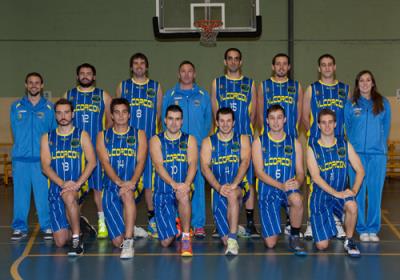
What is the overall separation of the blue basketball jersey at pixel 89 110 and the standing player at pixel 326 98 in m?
2.59

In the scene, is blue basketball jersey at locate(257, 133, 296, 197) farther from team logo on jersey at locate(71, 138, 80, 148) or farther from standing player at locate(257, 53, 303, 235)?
team logo on jersey at locate(71, 138, 80, 148)

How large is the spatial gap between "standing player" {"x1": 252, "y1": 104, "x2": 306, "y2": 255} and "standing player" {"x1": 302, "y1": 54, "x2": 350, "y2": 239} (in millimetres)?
669

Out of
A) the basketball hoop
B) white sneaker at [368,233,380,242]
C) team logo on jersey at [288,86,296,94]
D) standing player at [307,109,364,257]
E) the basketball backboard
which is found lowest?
white sneaker at [368,233,380,242]

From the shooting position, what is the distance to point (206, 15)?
11.4m

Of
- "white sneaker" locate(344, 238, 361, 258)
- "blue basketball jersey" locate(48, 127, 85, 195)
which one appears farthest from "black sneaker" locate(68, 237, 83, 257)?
"white sneaker" locate(344, 238, 361, 258)

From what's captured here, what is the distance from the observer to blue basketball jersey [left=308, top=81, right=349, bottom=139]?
744cm

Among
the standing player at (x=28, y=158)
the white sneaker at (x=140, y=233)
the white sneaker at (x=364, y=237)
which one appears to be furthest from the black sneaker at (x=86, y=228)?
the white sneaker at (x=364, y=237)

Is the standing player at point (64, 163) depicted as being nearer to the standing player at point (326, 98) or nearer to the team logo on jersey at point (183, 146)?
the team logo on jersey at point (183, 146)

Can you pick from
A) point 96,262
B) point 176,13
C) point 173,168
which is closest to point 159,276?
point 96,262

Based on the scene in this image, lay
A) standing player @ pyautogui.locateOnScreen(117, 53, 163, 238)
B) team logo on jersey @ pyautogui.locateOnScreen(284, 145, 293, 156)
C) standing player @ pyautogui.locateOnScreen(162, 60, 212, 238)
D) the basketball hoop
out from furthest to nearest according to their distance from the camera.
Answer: the basketball hoop, standing player @ pyautogui.locateOnScreen(117, 53, 163, 238), standing player @ pyautogui.locateOnScreen(162, 60, 212, 238), team logo on jersey @ pyautogui.locateOnScreen(284, 145, 293, 156)

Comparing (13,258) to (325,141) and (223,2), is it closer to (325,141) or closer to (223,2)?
(325,141)

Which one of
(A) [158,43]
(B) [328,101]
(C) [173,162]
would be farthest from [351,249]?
(A) [158,43]

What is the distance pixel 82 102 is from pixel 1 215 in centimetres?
272

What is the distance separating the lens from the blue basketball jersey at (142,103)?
25.2ft
